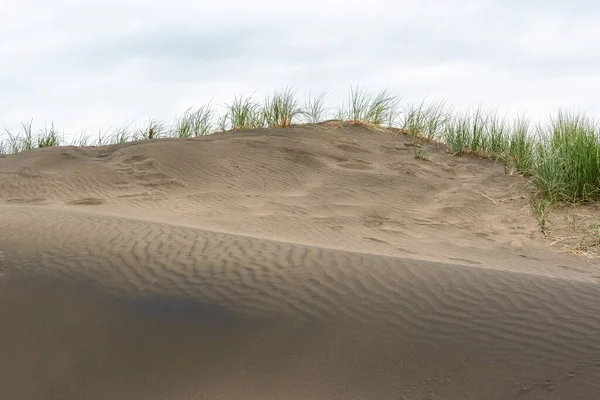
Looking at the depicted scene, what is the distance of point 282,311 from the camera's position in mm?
3463

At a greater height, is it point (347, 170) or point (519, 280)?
point (347, 170)

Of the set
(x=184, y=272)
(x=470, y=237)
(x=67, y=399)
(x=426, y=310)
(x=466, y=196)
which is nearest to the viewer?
(x=67, y=399)

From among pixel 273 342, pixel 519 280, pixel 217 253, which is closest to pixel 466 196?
pixel 519 280

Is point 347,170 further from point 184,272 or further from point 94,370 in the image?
point 94,370

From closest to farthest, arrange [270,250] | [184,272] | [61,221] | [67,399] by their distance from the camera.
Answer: [67,399] < [184,272] < [270,250] < [61,221]

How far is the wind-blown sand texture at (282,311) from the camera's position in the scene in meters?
3.08

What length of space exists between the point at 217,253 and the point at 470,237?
2.56m

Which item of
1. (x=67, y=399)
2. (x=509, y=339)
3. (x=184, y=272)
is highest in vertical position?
(x=184, y=272)

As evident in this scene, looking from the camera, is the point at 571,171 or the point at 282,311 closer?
the point at 282,311

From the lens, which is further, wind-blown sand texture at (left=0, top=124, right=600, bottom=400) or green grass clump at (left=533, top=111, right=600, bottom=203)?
green grass clump at (left=533, top=111, right=600, bottom=203)

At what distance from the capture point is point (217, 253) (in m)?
4.06

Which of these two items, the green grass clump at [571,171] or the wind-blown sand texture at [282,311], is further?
the green grass clump at [571,171]

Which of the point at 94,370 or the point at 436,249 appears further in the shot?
the point at 436,249

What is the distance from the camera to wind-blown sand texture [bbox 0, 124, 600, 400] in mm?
3080
